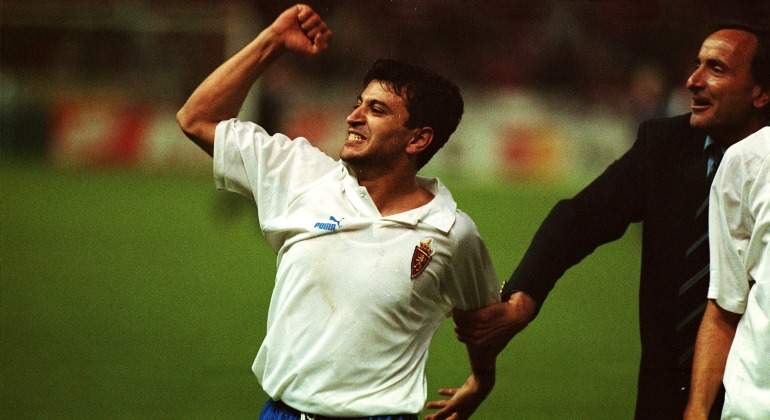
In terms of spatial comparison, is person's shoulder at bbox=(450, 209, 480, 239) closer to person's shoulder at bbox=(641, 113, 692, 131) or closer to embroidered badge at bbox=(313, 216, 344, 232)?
embroidered badge at bbox=(313, 216, 344, 232)

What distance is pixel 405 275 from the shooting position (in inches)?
153

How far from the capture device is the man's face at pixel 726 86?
4.39m

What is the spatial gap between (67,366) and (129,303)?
205 centimetres

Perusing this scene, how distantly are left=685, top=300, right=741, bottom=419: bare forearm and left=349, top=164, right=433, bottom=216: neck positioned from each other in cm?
107

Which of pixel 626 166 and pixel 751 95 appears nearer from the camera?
pixel 751 95

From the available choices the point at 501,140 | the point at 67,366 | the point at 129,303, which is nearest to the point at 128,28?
the point at 501,140

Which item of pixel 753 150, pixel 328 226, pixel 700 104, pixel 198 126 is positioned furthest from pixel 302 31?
pixel 753 150

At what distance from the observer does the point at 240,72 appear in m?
4.17

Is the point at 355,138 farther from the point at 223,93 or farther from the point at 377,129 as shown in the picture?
A: the point at 223,93

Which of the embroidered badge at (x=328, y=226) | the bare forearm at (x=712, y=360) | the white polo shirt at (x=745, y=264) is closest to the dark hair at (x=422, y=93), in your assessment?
the embroidered badge at (x=328, y=226)

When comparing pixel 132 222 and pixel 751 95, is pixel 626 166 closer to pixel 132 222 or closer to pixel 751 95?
pixel 751 95

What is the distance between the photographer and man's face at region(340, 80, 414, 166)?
13.3ft

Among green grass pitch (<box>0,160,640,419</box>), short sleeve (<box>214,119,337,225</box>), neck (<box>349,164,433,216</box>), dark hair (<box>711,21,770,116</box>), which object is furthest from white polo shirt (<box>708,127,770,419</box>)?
green grass pitch (<box>0,160,640,419</box>)

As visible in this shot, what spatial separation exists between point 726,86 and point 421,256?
1.40 meters
